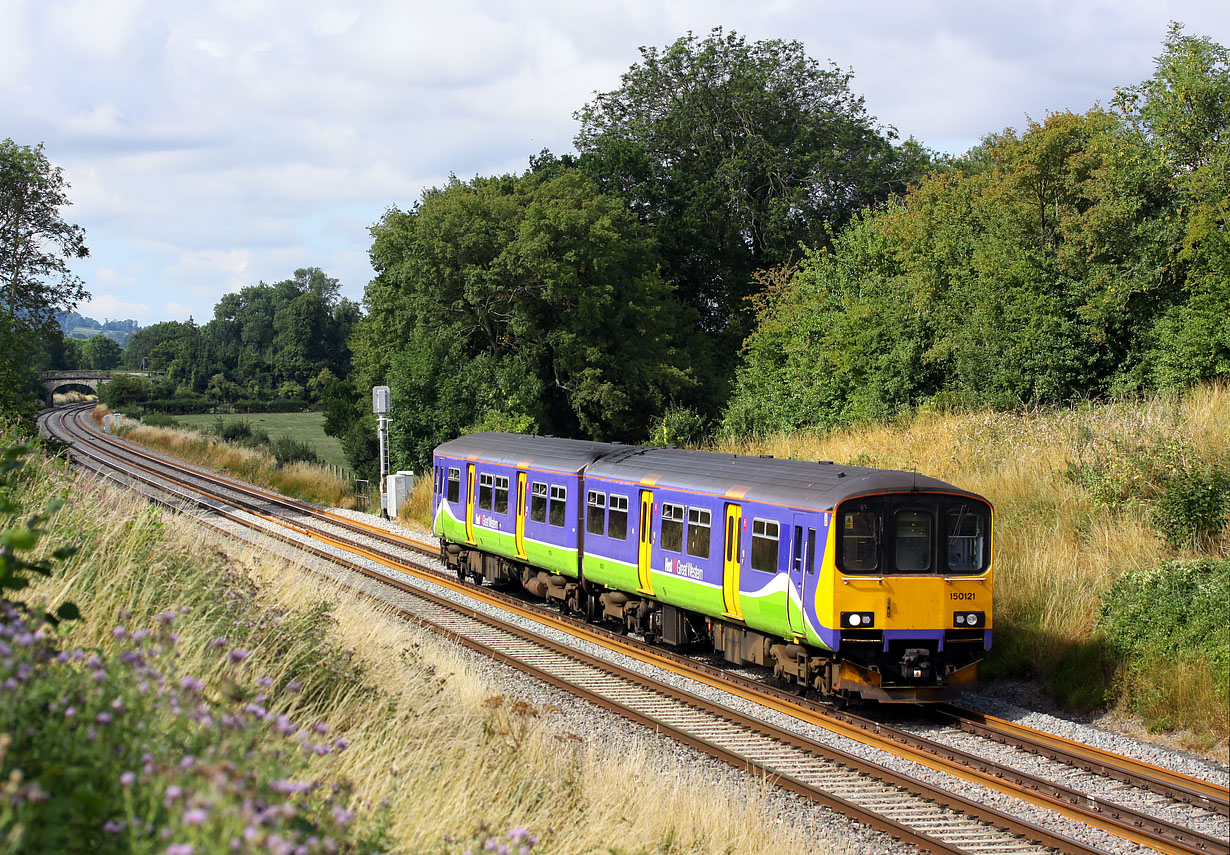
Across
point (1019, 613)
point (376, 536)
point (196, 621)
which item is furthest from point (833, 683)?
point (376, 536)

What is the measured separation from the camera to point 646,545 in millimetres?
15156

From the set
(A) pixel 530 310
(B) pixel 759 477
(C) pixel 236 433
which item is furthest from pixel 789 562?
(C) pixel 236 433

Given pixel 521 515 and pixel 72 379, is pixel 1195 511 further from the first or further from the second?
pixel 72 379

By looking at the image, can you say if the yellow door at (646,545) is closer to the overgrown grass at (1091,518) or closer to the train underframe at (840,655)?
the train underframe at (840,655)

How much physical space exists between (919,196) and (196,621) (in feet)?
94.1

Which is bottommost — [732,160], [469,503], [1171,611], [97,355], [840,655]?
[840,655]

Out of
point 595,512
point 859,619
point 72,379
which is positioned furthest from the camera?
point 72,379

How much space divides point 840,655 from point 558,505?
6.52 metres

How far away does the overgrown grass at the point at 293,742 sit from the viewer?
12.7 feet

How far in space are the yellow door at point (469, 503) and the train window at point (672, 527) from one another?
649 centimetres

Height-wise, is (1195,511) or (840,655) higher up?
(1195,511)

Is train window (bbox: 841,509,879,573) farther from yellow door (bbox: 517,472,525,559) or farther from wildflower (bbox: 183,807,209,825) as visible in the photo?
wildflower (bbox: 183,807,209,825)

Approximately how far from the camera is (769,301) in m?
38.8

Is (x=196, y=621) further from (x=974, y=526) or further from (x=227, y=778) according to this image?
(x=974, y=526)
